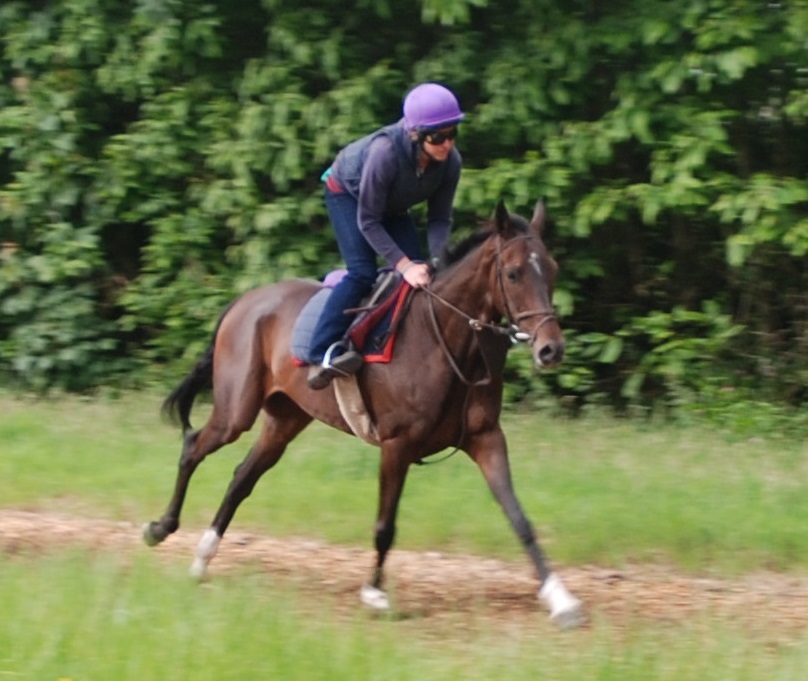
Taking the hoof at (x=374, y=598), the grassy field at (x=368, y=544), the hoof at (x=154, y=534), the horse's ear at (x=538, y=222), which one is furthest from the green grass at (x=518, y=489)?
the horse's ear at (x=538, y=222)

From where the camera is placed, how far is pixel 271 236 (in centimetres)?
1309

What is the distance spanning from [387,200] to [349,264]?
48 centimetres

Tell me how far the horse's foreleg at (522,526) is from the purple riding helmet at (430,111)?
63.0 inches

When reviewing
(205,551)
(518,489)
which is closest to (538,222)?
(205,551)

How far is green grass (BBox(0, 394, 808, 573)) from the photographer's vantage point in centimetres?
852

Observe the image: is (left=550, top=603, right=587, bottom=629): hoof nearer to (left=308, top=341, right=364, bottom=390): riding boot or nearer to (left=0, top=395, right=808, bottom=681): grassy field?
(left=0, top=395, right=808, bottom=681): grassy field

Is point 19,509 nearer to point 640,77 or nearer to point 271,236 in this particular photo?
point 271,236

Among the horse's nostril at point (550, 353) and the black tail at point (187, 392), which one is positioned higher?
the horse's nostril at point (550, 353)

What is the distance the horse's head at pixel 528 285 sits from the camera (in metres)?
6.76

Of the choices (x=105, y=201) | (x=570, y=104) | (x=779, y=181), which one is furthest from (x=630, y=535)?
(x=105, y=201)

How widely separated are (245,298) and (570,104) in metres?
A: 4.46

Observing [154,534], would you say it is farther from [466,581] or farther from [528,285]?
[528,285]

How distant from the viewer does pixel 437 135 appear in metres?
7.29

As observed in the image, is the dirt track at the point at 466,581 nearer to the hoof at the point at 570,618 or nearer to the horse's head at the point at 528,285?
the hoof at the point at 570,618
